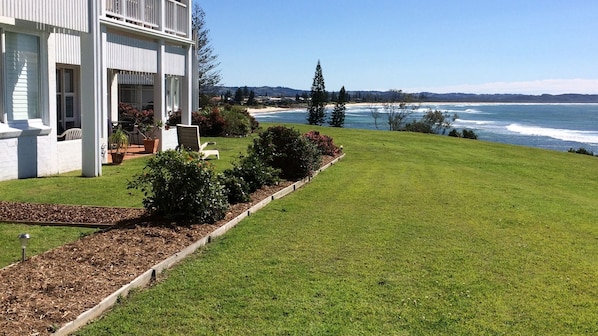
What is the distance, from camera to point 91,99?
39.7ft

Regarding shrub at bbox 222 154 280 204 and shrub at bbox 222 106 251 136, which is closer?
shrub at bbox 222 154 280 204

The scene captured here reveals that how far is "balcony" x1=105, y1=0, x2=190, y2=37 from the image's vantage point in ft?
46.9

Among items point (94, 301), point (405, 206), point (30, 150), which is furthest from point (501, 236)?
point (30, 150)

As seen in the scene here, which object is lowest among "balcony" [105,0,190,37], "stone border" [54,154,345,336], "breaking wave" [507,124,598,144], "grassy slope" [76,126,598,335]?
"breaking wave" [507,124,598,144]

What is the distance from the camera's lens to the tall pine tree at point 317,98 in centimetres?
6856

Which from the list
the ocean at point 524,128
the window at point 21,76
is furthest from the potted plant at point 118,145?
the ocean at point 524,128

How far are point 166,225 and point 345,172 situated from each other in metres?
8.35

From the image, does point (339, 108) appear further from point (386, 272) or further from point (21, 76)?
point (386, 272)

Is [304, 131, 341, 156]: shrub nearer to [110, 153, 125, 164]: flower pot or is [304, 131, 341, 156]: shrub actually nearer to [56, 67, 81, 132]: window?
[110, 153, 125, 164]: flower pot

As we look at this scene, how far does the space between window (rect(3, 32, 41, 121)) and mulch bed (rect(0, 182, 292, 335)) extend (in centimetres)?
357

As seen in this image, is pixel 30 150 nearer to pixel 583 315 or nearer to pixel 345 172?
pixel 345 172

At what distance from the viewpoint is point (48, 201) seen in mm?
9070

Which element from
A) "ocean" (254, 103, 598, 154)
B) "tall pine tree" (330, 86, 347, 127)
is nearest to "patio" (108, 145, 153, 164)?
"ocean" (254, 103, 598, 154)

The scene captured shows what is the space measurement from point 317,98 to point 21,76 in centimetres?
5914
